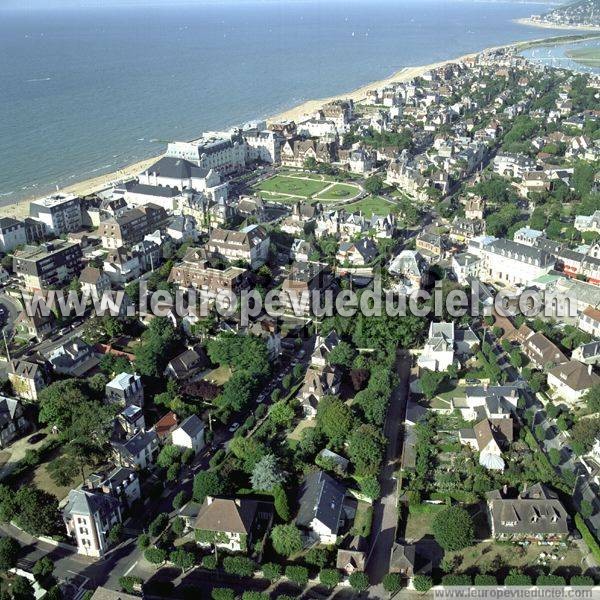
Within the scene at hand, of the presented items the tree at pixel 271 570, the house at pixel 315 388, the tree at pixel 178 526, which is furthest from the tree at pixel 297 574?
the house at pixel 315 388

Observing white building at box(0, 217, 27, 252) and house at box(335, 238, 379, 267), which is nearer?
house at box(335, 238, 379, 267)

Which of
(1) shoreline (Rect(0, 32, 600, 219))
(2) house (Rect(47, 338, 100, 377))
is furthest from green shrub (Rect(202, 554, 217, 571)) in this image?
(1) shoreline (Rect(0, 32, 600, 219))

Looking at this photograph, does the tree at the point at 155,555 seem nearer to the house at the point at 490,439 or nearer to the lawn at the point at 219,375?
the lawn at the point at 219,375

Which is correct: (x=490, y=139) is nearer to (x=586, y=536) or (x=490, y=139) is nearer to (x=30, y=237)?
(x=30, y=237)

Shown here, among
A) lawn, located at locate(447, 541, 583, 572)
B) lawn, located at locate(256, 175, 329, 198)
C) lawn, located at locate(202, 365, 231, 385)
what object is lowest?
lawn, located at locate(447, 541, 583, 572)

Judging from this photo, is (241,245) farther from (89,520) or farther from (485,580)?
(485,580)

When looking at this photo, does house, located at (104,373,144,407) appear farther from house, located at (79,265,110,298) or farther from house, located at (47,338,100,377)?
house, located at (79,265,110,298)
